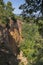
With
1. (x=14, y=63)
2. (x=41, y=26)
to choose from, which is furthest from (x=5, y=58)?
(x=41, y=26)

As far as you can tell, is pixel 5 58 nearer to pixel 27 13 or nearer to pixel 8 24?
pixel 8 24

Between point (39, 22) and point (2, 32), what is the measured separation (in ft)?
95.2

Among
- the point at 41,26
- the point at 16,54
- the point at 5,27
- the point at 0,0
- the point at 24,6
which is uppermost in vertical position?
the point at 24,6

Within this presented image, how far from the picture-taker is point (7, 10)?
156 ft

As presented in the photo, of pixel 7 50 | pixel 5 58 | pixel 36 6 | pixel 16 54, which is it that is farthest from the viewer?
pixel 16 54

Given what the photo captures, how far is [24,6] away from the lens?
17141 mm

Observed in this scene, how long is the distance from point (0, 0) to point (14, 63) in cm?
947

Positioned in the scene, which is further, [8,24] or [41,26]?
[8,24]

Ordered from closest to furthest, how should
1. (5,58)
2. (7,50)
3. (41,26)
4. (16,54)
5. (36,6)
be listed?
(36,6)
(41,26)
(5,58)
(7,50)
(16,54)

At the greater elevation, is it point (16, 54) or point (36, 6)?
point (36, 6)

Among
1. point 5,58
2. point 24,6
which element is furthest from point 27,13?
point 5,58

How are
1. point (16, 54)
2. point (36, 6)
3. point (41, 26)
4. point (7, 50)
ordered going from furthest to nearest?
point (16, 54) → point (7, 50) → point (41, 26) → point (36, 6)

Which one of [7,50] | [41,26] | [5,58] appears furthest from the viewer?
[7,50]

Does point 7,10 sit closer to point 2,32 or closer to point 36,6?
point 2,32
